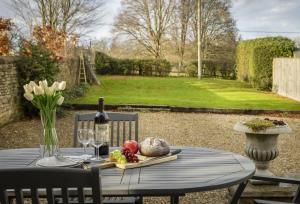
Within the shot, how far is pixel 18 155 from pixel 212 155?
132 centimetres

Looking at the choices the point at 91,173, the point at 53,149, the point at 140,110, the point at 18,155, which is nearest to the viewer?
the point at 91,173

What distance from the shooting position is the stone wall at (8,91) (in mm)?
8789

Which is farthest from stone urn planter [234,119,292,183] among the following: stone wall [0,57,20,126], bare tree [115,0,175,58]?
bare tree [115,0,175,58]

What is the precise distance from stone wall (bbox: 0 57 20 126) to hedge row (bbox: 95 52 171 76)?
1553 cm

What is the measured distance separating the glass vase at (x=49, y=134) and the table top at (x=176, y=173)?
4.9 inches

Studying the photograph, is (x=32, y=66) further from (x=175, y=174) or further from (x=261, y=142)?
(x=175, y=174)

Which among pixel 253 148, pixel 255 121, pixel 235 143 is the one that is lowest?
pixel 235 143

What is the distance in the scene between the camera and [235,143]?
24.7 feet

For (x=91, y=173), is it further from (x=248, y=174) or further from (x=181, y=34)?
(x=181, y=34)

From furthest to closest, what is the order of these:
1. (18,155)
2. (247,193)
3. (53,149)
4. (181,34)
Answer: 1. (181,34)
2. (247,193)
3. (18,155)
4. (53,149)

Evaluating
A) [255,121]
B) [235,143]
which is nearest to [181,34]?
[235,143]

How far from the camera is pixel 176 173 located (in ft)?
7.72

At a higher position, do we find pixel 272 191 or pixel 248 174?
pixel 248 174

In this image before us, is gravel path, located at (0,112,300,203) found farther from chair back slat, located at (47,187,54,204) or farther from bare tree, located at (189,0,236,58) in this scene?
bare tree, located at (189,0,236,58)
